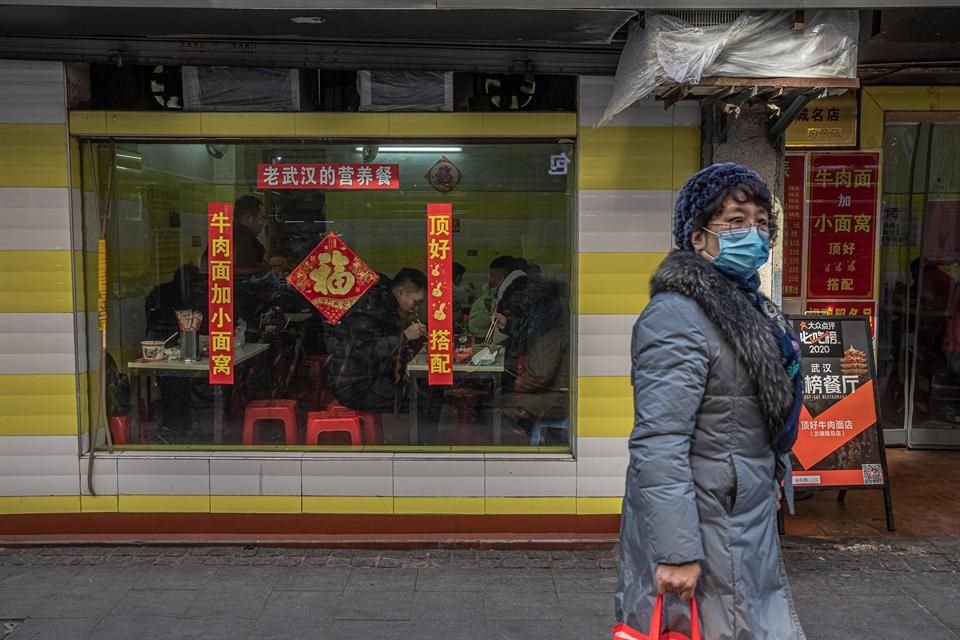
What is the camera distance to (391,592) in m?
5.16

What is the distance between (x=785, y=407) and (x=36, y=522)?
5.02m

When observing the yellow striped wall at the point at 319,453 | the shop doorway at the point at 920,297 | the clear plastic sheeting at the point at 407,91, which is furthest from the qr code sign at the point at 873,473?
the clear plastic sheeting at the point at 407,91

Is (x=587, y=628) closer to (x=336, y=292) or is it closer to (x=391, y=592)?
(x=391, y=592)

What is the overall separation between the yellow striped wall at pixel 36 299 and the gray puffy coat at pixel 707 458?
429 cm

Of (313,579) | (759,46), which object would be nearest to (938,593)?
(759,46)

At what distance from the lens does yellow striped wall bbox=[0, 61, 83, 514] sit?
5672mm

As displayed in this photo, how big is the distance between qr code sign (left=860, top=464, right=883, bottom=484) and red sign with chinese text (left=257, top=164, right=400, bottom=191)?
146 inches

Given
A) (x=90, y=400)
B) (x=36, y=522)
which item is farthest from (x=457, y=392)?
(x=36, y=522)

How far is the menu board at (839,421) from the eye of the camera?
5.99m

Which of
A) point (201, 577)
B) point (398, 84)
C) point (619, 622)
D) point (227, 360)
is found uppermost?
point (398, 84)

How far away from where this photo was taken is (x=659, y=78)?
185 inches

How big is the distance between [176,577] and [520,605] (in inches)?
82.2

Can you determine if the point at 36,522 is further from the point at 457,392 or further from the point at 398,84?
the point at 398,84

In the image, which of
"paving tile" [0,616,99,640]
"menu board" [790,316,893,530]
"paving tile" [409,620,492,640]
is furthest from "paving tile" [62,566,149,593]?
"menu board" [790,316,893,530]
